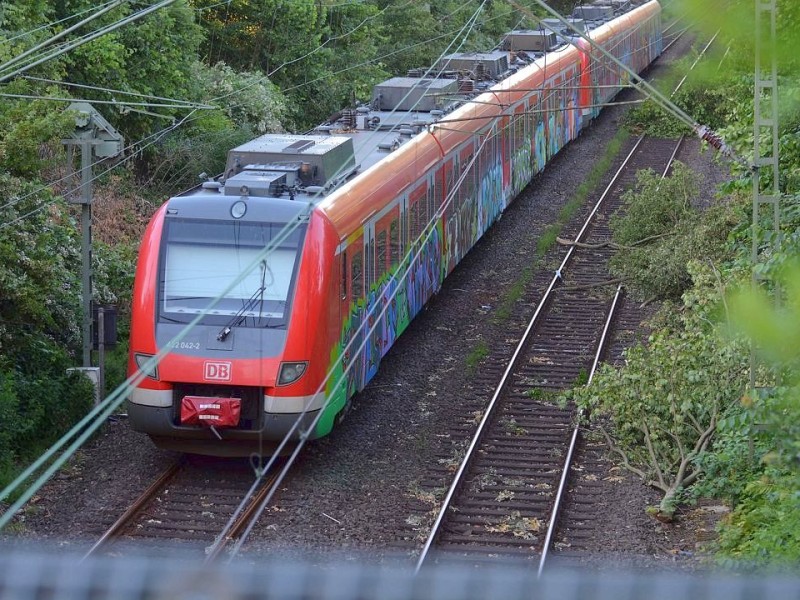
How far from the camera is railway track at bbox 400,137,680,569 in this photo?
1191cm

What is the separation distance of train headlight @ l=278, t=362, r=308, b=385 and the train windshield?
1.37ft

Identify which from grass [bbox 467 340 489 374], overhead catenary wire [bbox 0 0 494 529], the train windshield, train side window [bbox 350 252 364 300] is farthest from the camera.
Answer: grass [bbox 467 340 489 374]

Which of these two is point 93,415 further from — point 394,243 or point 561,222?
point 561,222

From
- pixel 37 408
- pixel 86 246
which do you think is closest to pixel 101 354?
pixel 37 408

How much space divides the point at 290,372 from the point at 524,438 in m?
3.37

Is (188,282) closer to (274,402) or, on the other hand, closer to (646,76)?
(274,402)

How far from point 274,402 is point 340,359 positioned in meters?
1.25

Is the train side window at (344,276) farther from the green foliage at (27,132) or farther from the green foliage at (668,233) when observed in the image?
the green foliage at (668,233)

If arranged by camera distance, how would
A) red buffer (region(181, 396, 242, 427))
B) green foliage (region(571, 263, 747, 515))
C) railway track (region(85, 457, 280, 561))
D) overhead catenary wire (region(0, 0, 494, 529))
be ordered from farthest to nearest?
green foliage (region(571, 263, 747, 515))
red buffer (region(181, 396, 242, 427))
railway track (region(85, 457, 280, 561))
overhead catenary wire (region(0, 0, 494, 529))

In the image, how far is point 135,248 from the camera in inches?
816

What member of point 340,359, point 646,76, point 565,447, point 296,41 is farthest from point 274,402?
point 646,76

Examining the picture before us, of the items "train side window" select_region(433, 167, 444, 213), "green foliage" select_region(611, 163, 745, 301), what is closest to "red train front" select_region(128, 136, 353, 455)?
"green foliage" select_region(611, 163, 745, 301)

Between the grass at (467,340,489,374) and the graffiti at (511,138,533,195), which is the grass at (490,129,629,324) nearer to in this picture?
the graffiti at (511,138,533,195)

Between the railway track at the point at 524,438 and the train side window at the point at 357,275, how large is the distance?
200 centimetres
